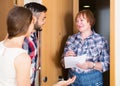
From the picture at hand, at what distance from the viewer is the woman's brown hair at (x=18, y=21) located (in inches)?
58.6

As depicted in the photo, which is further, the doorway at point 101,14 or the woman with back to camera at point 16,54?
the doorway at point 101,14

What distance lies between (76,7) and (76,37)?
0.42 metres

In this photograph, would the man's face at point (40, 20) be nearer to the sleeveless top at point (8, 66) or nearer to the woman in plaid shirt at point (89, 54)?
the woman in plaid shirt at point (89, 54)

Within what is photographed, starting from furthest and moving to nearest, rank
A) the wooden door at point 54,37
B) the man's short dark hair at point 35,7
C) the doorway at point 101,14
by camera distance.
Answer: the doorway at point 101,14, the wooden door at point 54,37, the man's short dark hair at point 35,7

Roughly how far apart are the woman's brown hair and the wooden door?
835 mm

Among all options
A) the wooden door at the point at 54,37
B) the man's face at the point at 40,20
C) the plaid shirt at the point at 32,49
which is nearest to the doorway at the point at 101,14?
the wooden door at the point at 54,37

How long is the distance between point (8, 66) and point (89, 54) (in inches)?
38.3

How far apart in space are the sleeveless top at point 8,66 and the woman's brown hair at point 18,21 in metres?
0.11

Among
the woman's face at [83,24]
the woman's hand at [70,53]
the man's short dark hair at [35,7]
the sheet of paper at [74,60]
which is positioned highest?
the man's short dark hair at [35,7]

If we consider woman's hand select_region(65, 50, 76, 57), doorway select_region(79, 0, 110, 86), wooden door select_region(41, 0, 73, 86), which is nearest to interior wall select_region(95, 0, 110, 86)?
doorway select_region(79, 0, 110, 86)

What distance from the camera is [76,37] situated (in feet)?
7.80

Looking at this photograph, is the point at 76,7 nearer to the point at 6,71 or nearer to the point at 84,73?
the point at 84,73
